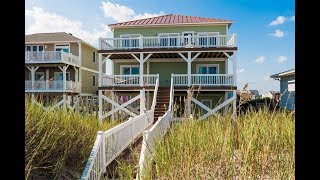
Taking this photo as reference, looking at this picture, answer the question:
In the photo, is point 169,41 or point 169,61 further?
point 169,61

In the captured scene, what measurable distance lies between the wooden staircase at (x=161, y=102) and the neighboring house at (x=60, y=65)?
1002 cm

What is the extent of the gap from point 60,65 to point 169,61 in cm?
1109

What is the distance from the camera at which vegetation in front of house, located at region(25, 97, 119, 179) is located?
5184mm

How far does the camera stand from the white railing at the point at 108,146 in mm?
4952

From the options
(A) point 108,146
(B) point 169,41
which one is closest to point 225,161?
(A) point 108,146

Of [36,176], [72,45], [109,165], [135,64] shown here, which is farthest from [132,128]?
[72,45]

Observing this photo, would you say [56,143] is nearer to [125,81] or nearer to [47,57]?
[125,81]

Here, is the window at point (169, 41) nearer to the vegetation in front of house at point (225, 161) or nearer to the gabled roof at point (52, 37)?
the gabled roof at point (52, 37)

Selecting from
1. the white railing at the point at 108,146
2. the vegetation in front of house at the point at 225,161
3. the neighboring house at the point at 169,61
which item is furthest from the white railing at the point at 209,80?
the vegetation in front of house at the point at 225,161

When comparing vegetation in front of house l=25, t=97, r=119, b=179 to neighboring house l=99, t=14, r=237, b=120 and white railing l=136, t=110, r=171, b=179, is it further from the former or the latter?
neighboring house l=99, t=14, r=237, b=120

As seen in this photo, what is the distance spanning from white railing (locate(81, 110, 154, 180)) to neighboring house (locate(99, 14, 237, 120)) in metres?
6.21

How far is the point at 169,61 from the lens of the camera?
853 inches
